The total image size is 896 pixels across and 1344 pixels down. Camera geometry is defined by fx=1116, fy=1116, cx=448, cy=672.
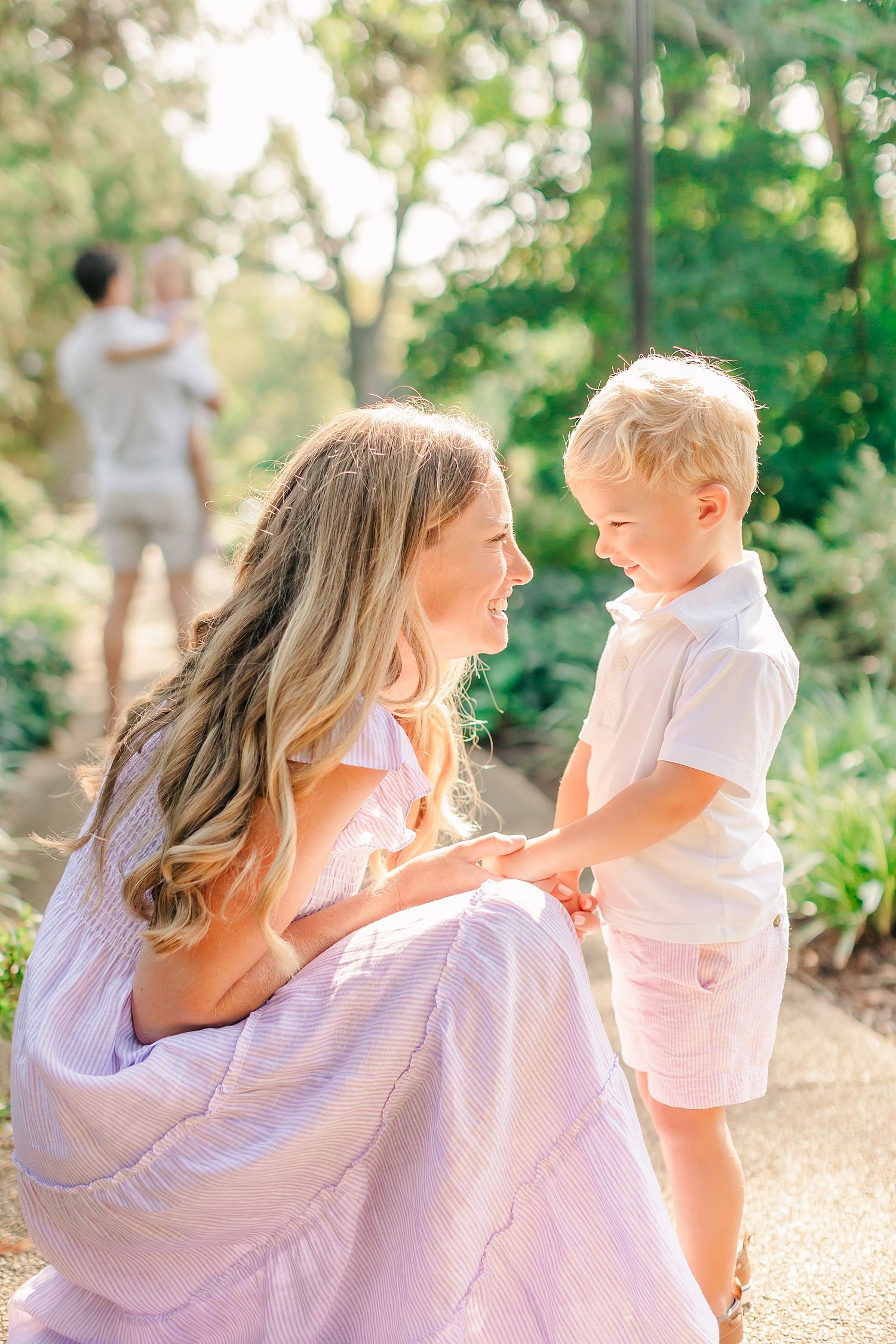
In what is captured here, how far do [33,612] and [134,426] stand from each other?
2502mm

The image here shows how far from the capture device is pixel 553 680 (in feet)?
18.2

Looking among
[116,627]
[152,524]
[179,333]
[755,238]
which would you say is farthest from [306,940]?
[755,238]

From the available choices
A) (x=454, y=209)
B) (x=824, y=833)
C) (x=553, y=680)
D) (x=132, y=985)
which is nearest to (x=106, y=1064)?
(x=132, y=985)

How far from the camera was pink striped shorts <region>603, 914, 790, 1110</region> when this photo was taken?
1.67 metres

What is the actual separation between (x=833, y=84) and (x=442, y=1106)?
590cm

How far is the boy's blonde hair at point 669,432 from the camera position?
1615mm

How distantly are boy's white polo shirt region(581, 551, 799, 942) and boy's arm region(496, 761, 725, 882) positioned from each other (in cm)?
3

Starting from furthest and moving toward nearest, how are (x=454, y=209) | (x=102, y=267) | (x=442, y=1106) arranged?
1. (x=454, y=209)
2. (x=102, y=267)
3. (x=442, y=1106)

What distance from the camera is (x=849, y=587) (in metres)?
5.12

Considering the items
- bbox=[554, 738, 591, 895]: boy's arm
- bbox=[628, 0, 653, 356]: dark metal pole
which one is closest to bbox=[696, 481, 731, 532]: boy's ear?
bbox=[554, 738, 591, 895]: boy's arm

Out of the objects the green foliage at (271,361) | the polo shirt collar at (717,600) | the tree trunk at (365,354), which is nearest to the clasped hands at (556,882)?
the polo shirt collar at (717,600)

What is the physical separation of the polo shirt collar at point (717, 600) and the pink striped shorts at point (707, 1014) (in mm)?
476

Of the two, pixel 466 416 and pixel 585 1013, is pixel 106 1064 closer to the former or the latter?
pixel 585 1013

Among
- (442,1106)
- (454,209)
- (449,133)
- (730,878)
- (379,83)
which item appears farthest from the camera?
(449,133)
